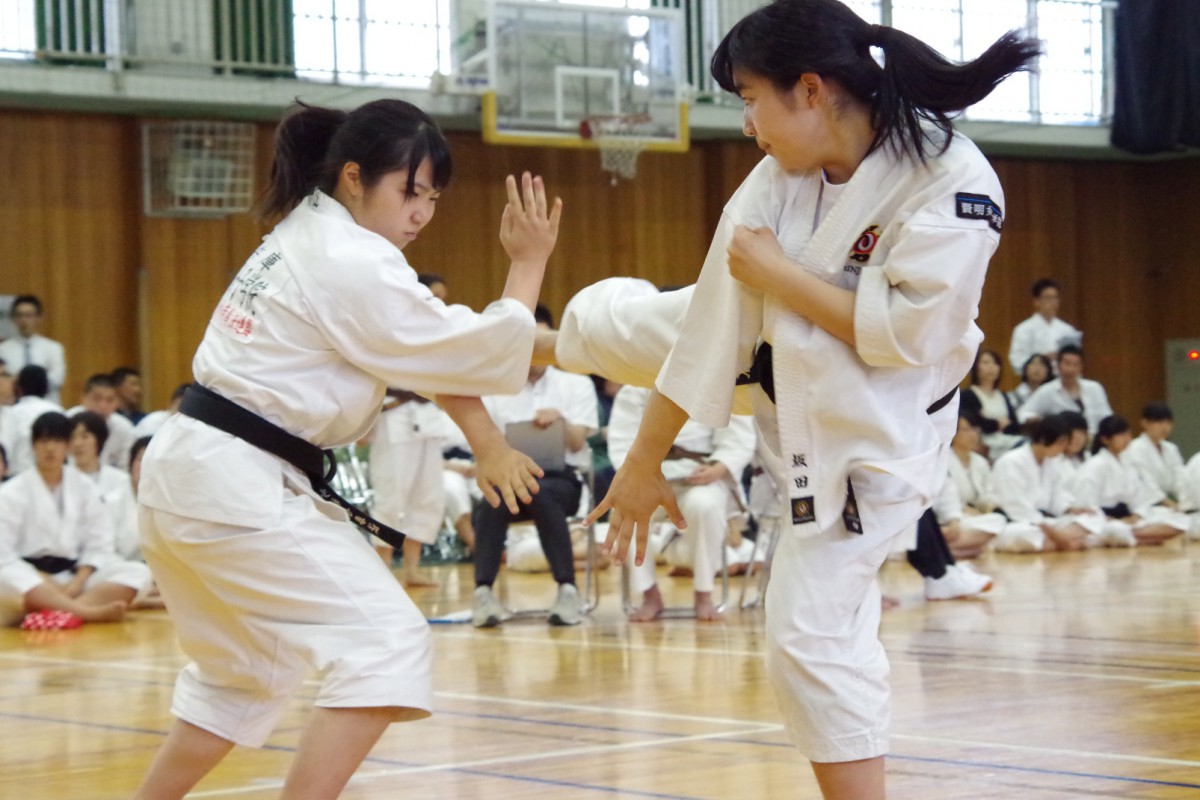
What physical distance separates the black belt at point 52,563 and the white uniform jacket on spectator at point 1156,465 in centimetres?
737

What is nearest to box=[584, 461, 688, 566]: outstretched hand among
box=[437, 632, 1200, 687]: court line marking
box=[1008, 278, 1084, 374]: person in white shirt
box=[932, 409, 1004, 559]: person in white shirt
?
box=[437, 632, 1200, 687]: court line marking

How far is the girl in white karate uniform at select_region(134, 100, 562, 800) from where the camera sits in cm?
231

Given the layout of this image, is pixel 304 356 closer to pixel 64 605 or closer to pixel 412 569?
pixel 64 605

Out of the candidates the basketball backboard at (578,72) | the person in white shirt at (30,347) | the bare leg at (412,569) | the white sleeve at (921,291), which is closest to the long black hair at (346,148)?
the white sleeve at (921,291)

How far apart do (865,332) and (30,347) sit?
31.2 feet

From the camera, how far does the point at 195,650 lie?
2.48 meters

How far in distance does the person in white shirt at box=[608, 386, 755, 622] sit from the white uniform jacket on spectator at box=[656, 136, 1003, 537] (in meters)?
4.31

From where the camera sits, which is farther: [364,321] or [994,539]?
[994,539]

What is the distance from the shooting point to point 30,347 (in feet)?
34.8

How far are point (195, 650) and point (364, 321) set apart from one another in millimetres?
605

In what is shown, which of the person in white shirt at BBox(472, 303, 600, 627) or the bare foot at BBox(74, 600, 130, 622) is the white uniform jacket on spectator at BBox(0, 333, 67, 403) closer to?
the bare foot at BBox(74, 600, 130, 622)

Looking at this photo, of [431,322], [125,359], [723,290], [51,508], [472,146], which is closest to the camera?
[723,290]

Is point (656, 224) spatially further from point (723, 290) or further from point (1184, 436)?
point (723, 290)

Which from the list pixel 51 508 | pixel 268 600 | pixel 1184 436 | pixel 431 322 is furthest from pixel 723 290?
pixel 1184 436
